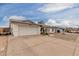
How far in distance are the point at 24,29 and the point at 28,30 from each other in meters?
0.04

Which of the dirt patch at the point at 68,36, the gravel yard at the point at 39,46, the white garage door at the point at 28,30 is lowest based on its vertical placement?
the gravel yard at the point at 39,46

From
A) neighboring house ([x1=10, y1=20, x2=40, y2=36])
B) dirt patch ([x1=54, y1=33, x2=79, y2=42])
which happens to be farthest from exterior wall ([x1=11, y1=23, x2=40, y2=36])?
dirt patch ([x1=54, y1=33, x2=79, y2=42])

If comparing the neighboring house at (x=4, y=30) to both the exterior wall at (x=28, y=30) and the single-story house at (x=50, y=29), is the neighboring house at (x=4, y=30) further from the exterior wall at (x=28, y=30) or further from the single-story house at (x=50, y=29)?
the single-story house at (x=50, y=29)

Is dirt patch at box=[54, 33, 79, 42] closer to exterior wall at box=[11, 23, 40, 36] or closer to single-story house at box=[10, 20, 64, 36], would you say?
single-story house at box=[10, 20, 64, 36]

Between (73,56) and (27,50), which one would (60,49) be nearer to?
(73,56)

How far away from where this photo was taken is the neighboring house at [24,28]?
1466mm

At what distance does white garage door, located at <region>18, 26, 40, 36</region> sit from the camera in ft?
4.83

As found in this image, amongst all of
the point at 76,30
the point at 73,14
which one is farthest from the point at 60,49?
the point at 73,14

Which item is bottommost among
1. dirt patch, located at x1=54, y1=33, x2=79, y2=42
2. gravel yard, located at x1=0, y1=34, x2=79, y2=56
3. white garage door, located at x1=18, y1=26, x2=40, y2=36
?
gravel yard, located at x1=0, y1=34, x2=79, y2=56

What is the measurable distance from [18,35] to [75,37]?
533 mm

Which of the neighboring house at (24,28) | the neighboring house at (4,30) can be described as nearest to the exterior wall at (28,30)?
the neighboring house at (24,28)

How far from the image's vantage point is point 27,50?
1.45 meters

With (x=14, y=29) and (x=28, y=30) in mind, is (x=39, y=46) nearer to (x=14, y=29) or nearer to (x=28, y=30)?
(x=28, y=30)

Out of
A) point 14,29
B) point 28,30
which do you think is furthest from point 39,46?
point 14,29
